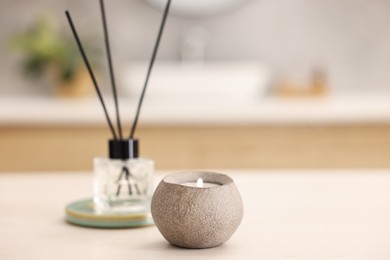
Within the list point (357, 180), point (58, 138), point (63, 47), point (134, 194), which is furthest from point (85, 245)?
point (63, 47)

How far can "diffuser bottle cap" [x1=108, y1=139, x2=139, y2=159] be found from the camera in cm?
119

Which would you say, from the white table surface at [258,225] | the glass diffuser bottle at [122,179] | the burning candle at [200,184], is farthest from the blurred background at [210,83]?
the burning candle at [200,184]

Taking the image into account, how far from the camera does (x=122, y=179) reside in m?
1.19

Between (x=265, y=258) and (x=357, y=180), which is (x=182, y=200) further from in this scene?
(x=357, y=180)

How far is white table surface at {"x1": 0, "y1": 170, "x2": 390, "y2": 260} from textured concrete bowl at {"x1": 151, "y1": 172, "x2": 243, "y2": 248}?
2 centimetres

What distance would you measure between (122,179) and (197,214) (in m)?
0.26

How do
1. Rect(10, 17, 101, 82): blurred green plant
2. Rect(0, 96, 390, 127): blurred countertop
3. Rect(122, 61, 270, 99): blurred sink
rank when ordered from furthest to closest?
Rect(10, 17, 101, 82): blurred green plant < Rect(122, 61, 270, 99): blurred sink < Rect(0, 96, 390, 127): blurred countertop

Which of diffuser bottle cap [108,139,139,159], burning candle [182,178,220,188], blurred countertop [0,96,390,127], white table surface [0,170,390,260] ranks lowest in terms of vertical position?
white table surface [0,170,390,260]

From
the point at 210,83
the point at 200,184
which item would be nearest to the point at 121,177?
the point at 200,184

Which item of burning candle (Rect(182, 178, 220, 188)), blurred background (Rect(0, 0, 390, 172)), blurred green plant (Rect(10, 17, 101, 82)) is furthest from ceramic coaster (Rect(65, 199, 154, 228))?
blurred green plant (Rect(10, 17, 101, 82))

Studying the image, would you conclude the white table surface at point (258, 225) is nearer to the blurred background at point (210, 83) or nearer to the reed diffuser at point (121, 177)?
the reed diffuser at point (121, 177)

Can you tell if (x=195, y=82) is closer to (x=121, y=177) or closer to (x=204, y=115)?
(x=204, y=115)

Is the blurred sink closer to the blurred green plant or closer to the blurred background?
the blurred background

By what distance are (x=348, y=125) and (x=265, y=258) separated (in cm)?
192
